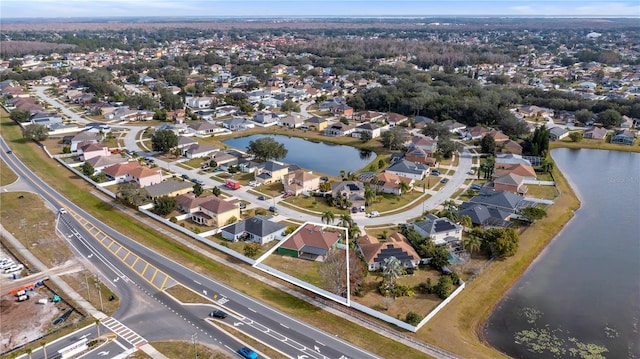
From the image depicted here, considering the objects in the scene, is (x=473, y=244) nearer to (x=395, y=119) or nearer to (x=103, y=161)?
(x=103, y=161)

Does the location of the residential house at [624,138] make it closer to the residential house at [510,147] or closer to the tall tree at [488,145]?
the residential house at [510,147]

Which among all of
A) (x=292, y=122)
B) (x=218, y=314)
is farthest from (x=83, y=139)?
(x=218, y=314)

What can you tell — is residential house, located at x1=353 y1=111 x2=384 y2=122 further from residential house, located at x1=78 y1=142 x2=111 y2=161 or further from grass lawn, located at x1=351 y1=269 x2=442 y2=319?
grass lawn, located at x1=351 y1=269 x2=442 y2=319

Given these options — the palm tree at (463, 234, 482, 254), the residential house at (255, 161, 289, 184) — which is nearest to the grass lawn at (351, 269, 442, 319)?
the palm tree at (463, 234, 482, 254)

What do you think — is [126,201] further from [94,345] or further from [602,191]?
[602,191]

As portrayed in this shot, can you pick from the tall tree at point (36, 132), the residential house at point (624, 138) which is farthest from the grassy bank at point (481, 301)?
the tall tree at point (36, 132)

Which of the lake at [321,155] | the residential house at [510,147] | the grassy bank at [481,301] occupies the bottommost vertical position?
the lake at [321,155]
